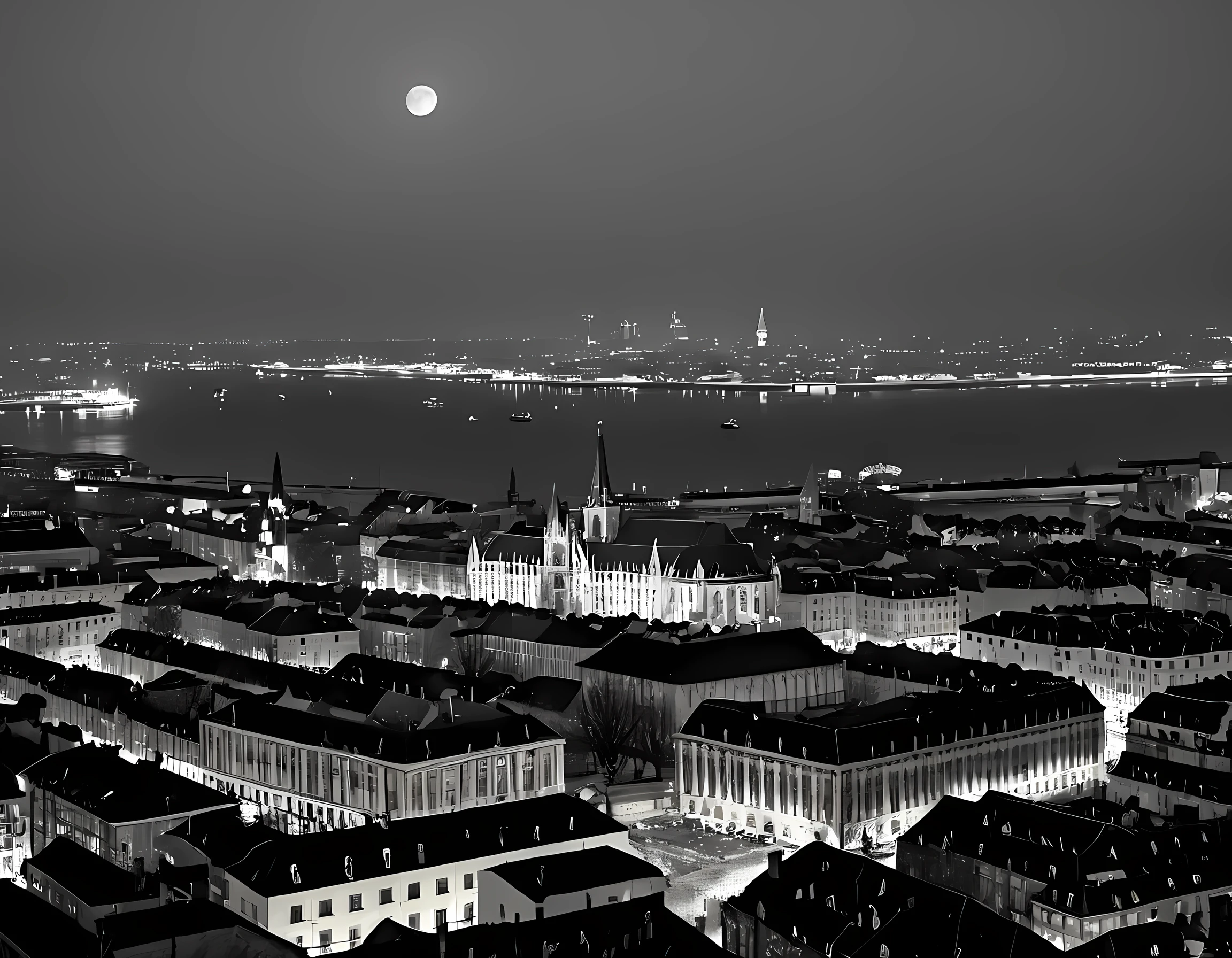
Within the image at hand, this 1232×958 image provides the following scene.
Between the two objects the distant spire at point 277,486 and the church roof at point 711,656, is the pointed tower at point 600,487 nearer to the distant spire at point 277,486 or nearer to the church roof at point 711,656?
the church roof at point 711,656

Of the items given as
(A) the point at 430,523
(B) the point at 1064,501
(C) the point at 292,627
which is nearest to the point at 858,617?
(C) the point at 292,627

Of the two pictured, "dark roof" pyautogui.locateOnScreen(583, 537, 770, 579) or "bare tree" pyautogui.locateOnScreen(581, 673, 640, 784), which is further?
"dark roof" pyautogui.locateOnScreen(583, 537, 770, 579)

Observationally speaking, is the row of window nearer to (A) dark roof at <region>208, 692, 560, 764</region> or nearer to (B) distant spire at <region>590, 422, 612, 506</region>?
(A) dark roof at <region>208, 692, 560, 764</region>

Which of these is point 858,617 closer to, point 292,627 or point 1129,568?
point 1129,568

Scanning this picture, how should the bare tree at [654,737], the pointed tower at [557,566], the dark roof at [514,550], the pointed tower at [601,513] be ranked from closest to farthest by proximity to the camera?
the bare tree at [654,737] → the pointed tower at [557,566] → the pointed tower at [601,513] → the dark roof at [514,550]

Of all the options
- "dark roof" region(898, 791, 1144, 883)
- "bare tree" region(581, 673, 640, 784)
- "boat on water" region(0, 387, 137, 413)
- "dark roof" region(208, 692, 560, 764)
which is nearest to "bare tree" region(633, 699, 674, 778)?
"bare tree" region(581, 673, 640, 784)

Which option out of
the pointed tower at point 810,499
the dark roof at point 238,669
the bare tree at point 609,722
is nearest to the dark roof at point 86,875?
the dark roof at point 238,669

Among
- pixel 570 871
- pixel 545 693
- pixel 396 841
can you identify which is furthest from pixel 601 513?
pixel 570 871
